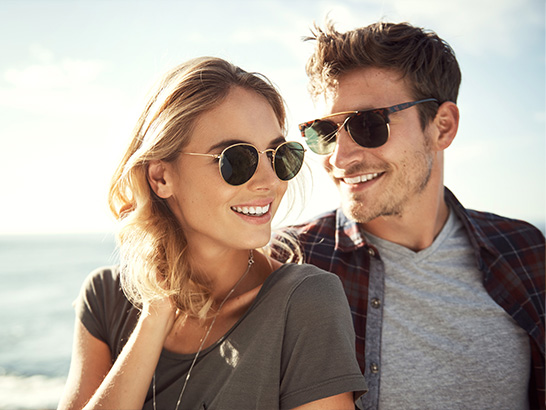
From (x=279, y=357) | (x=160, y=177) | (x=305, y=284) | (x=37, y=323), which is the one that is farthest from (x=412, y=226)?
(x=37, y=323)

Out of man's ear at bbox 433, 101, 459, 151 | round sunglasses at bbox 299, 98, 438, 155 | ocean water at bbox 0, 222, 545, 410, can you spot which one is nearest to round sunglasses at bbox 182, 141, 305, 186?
ocean water at bbox 0, 222, 545, 410

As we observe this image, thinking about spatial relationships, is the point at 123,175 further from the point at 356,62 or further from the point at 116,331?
the point at 356,62

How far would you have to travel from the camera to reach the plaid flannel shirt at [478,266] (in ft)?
8.63

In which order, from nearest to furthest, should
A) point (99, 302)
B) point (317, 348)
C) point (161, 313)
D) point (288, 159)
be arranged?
point (317, 348), point (161, 313), point (288, 159), point (99, 302)

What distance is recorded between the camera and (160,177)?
7.45 ft

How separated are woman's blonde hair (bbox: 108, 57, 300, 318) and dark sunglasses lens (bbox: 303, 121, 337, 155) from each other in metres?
0.59

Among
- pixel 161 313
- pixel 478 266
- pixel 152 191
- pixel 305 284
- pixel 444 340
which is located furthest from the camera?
pixel 478 266

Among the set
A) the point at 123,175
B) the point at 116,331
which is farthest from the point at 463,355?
the point at 123,175

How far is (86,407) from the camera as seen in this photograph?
6.30ft

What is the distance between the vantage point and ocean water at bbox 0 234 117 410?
433 inches

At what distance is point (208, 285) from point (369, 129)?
1380 mm

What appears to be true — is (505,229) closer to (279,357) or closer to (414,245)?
(414,245)


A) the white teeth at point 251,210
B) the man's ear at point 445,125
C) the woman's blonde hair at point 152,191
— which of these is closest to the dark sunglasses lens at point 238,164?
the white teeth at point 251,210

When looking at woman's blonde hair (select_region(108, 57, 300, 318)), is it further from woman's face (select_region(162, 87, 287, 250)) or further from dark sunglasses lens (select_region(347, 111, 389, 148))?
dark sunglasses lens (select_region(347, 111, 389, 148))
